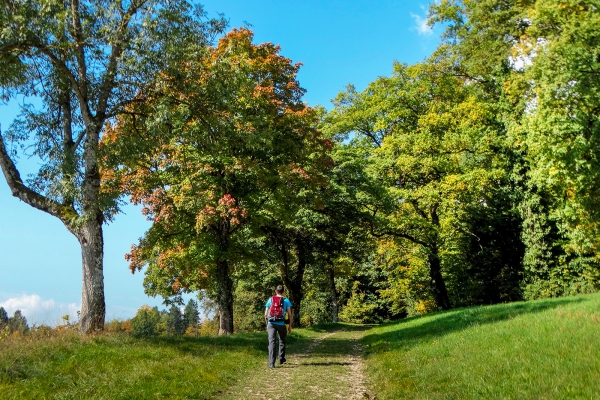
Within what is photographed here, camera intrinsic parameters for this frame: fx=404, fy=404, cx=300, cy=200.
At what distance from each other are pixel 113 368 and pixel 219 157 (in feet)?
34.2

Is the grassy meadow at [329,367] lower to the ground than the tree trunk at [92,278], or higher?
lower

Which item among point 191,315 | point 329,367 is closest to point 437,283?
point 329,367

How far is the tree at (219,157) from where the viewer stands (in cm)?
1414

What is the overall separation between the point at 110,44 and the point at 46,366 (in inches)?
357

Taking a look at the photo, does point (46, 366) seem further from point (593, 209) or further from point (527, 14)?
point (593, 209)

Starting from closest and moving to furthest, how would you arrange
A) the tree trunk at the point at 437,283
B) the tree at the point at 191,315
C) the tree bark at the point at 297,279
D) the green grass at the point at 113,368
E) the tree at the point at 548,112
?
1. the green grass at the point at 113,368
2. the tree at the point at 548,112
3. the tree trunk at the point at 437,283
4. the tree bark at the point at 297,279
5. the tree at the point at 191,315

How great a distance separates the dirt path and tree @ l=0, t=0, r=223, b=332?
5.59 m

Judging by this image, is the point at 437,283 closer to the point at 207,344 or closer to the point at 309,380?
the point at 207,344

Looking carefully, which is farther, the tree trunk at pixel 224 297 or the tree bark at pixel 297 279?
the tree bark at pixel 297 279

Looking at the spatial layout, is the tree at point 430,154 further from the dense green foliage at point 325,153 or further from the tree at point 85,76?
the tree at point 85,76

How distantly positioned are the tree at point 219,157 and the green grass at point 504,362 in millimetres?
8713

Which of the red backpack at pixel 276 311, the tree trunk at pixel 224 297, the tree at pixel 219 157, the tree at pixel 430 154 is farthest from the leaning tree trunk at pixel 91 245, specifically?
the tree at pixel 430 154

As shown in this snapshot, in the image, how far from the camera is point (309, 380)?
30.3 feet

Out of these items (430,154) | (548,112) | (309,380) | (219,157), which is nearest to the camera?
(309,380)
